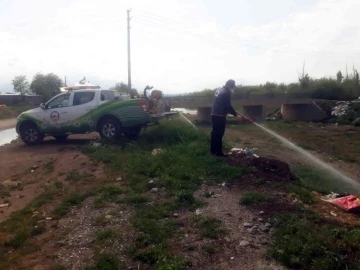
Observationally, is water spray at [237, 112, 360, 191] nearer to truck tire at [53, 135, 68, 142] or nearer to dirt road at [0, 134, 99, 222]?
dirt road at [0, 134, 99, 222]

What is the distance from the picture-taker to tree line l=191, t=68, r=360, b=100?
108ft

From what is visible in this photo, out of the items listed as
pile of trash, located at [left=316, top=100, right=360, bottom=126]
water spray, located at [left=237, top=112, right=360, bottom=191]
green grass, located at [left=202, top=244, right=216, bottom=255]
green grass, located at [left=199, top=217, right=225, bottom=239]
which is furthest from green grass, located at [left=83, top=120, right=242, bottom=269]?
pile of trash, located at [left=316, top=100, right=360, bottom=126]

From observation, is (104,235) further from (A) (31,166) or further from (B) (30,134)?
(B) (30,134)

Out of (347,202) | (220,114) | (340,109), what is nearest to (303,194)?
(347,202)

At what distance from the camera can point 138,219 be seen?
259 inches

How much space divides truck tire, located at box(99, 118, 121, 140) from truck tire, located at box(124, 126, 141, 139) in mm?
366

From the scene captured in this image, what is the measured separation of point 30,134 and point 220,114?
780 cm

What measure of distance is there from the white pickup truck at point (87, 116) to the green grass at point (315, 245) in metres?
9.18

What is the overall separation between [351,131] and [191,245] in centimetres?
1724

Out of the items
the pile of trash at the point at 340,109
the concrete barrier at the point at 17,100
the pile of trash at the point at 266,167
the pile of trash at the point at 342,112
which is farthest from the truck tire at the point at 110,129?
the concrete barrier at the point at 17,100

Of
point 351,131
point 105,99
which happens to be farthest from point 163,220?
point 351,131

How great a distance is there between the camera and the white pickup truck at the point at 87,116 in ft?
47.7

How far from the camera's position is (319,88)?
33.2m

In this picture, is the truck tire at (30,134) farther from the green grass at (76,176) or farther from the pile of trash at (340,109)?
the pile of trash at (340,109)
